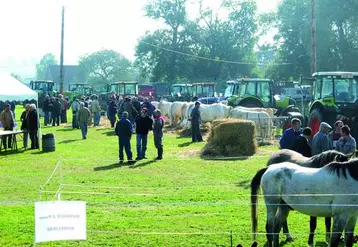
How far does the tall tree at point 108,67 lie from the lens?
121938 millimetres

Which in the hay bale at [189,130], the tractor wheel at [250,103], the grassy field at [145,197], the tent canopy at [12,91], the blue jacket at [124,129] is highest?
the tent canopy at [12,91]

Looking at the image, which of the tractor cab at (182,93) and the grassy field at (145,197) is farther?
the tractor cab at (182,93)

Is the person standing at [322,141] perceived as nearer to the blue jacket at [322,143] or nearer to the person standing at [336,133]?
the blue jacket at [322,143]

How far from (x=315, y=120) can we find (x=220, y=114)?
10.2m

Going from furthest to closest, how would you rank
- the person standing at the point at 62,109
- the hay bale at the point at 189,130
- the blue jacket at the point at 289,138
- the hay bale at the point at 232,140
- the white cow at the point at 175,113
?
1. the person standing at the point at 62,109
2. the white cow at the point at 175,113
3. the hay bale at the point at 189,130
4. the hay bale at the point at 232,140
5. the blue jacket at the point at 289,138

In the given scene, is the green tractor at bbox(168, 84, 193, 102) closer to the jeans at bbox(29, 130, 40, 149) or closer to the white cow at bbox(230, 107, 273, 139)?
the white cow at bbox(230, 107, 273, 139)

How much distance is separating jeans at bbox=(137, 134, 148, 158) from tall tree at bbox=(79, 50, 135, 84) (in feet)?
324

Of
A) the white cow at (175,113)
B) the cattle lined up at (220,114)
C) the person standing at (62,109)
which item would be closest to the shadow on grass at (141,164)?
the cattle lined up at (220,114)

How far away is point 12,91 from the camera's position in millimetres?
23812

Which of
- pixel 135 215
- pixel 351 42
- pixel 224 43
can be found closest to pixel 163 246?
pixel 135 215

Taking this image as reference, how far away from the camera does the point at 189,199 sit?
1362 centimetres

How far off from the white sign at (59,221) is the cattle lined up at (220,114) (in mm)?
18254

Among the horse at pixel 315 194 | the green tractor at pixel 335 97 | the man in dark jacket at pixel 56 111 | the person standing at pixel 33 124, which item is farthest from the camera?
the man in dark jacket at pixel 56 111

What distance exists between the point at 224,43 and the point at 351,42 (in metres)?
22.3
